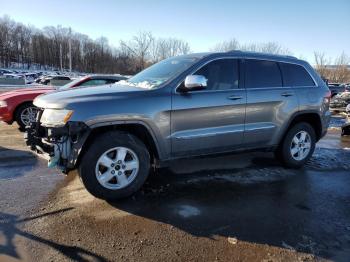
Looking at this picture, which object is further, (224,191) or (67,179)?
(67,179)

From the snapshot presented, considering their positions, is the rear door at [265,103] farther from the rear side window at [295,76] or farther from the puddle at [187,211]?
the puddle at [187,211]

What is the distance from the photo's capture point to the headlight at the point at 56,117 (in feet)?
12.5

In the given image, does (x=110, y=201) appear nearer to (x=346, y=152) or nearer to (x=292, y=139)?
(x=292, y=139)

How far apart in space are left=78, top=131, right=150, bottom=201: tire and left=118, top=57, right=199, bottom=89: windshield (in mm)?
839

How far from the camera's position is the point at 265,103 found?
17.0ft

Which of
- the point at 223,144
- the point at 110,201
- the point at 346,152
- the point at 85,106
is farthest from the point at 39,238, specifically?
the point at 346,152

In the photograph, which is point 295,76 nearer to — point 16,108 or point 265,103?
point 265,103

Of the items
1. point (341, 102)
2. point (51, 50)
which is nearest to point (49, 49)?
point (51, 50)

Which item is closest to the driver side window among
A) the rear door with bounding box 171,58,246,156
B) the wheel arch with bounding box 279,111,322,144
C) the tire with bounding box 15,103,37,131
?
the rear door with bounding box 171,58,246,156

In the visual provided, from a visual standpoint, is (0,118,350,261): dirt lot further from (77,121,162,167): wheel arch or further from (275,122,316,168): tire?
(77,121,162,167): wheel arch

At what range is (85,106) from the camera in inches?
152

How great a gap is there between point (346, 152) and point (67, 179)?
5.74 m

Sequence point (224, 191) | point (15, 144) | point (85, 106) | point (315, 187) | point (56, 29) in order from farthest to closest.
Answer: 1. point (56, 29)
2. point (15, 144)
3. point (315, 187)
4. point (224, 191)
5. point (85, 106)

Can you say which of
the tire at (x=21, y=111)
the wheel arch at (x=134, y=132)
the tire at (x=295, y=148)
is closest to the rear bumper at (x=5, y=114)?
the tire at (x=21, y=111)
